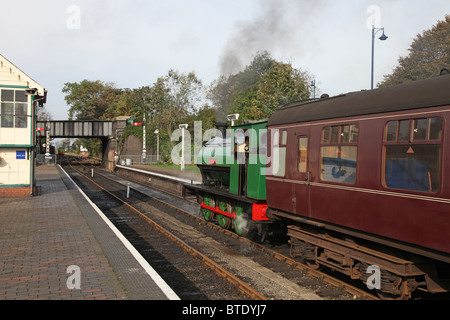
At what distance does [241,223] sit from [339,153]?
5.14m

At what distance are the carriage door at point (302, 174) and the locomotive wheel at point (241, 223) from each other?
120 inches

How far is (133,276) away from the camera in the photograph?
285 inches

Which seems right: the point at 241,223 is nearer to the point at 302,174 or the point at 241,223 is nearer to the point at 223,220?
the point at 223,220

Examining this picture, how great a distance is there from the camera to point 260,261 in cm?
969

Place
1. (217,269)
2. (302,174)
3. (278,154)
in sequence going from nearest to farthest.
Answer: (302,174), (217,269), (278,154)

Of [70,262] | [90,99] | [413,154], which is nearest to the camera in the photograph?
[413,154]

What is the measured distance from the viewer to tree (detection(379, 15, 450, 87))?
46.2 m

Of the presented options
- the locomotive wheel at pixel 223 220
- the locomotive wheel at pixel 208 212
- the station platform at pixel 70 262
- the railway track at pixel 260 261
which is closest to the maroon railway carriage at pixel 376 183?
the railway track at pixel 260 261

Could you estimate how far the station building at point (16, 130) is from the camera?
62.3 ft

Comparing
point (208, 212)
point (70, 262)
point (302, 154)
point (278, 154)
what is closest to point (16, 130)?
point (208, 212)

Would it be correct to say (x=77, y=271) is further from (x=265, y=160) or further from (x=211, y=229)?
(x=211, y=229)

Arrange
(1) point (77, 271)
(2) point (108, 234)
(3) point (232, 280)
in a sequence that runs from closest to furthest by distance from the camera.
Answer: (1) point (77, 271)
(3) point (232, 280)
(2) point (108, 234)
